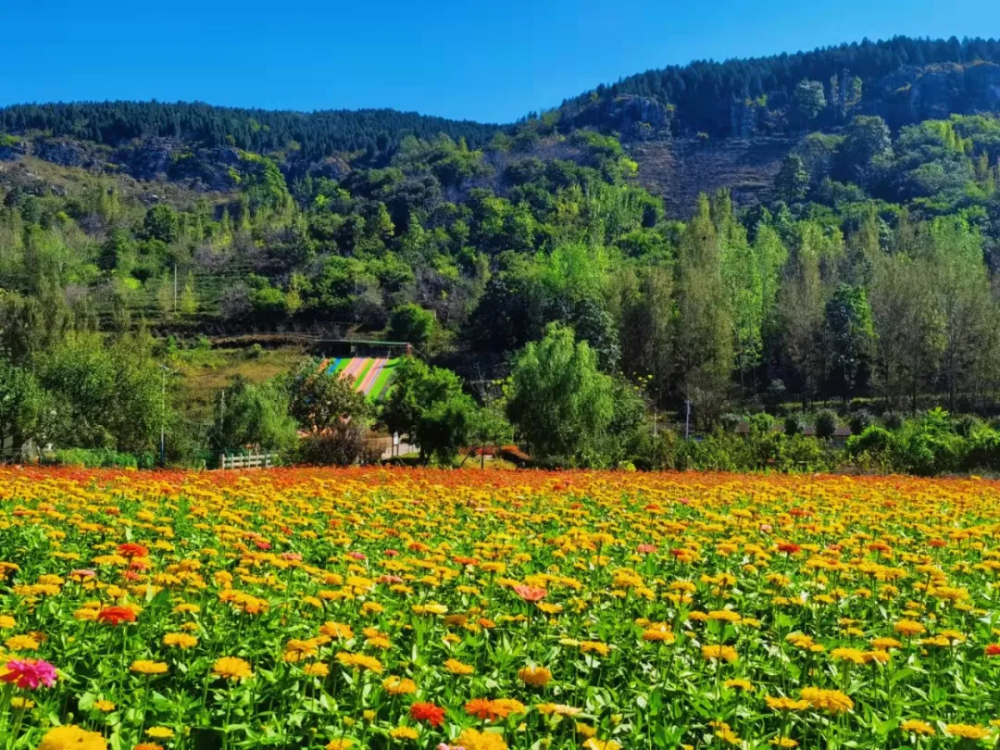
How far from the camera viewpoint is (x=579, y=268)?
84750 mm

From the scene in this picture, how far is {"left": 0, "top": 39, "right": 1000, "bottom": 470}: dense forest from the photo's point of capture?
55281 mm

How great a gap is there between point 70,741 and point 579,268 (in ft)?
275

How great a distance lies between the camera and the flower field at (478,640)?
3191 mm

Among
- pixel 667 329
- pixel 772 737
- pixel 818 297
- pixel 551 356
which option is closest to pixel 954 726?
pixel 772 737

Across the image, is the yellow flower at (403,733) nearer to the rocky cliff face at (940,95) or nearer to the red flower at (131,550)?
the red flower at (131,550)

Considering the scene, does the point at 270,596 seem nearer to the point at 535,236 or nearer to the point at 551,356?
the point at 551,356

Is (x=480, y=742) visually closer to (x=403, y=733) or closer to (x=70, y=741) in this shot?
(x=403, y=733)

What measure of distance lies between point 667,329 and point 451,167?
107 meters

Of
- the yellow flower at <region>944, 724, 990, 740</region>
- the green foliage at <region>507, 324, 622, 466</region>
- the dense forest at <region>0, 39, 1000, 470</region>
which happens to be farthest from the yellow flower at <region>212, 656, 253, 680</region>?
the dense forest at <region>0, 39, 1000, 470</region>

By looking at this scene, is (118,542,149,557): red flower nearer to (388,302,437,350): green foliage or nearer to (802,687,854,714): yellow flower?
(802,687,854,714): yellow flower

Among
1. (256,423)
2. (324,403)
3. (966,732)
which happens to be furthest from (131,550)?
(324,403)

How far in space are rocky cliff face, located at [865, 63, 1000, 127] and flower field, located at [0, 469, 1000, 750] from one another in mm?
192758

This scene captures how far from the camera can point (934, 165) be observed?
13175 centimetres

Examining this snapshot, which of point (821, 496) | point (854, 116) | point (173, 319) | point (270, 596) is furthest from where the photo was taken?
point (854, 116)
